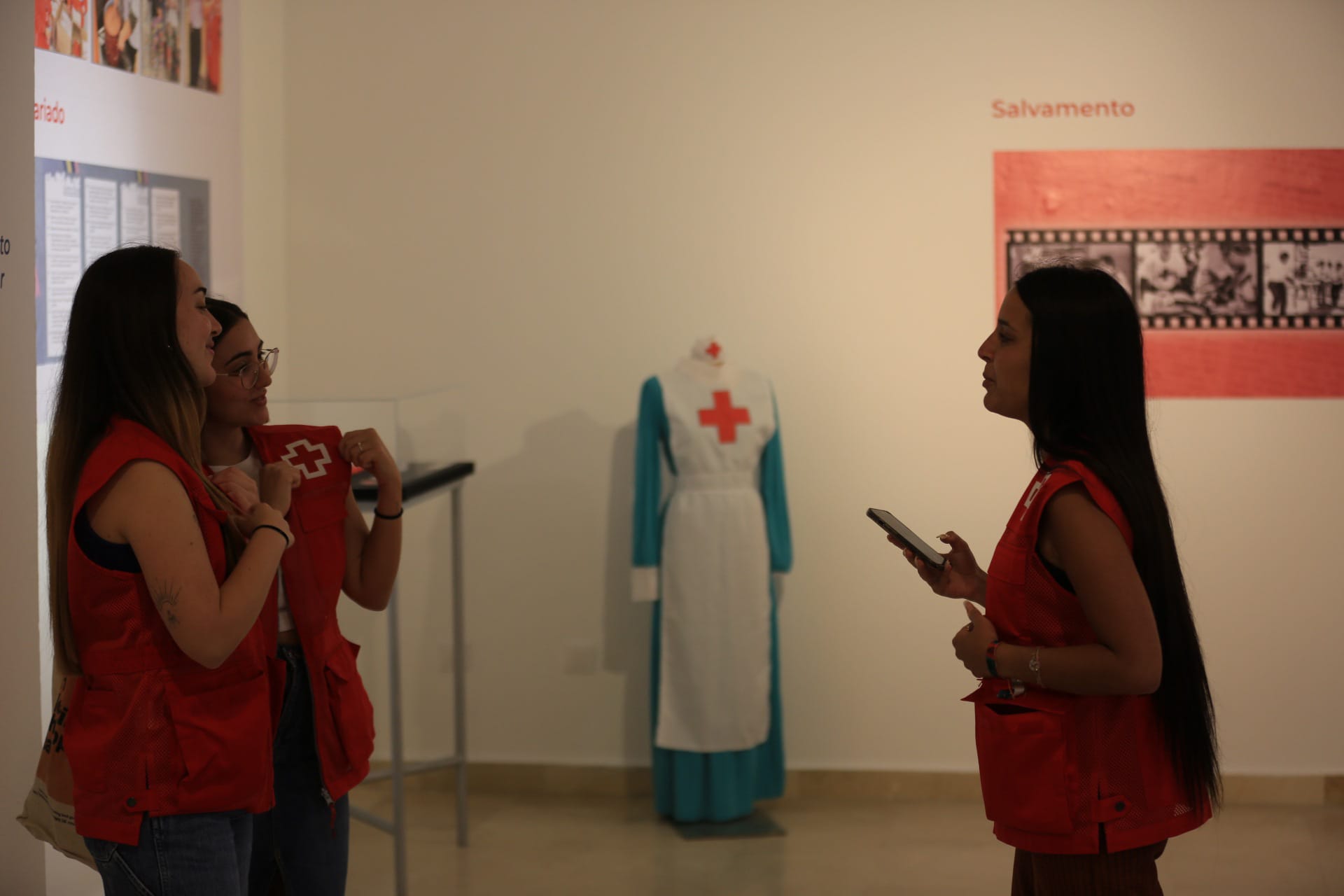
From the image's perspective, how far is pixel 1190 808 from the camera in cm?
163

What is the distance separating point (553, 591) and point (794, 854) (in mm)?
1156

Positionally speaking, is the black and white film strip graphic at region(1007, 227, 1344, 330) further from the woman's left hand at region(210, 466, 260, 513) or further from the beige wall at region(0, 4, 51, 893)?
the woman's left hand at region(210, 466, 260, 513)

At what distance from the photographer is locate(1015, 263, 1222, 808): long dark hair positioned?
63.5 inches

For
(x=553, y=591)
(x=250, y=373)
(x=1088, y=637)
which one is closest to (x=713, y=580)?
(x=553, y=591)

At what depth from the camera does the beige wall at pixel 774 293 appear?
402 cm

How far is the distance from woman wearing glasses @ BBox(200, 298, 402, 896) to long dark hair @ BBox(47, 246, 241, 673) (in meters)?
0.22

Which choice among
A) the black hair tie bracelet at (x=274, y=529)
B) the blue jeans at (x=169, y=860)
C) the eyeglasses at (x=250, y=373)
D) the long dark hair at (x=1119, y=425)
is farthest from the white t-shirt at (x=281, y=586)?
the long dark hair at (x=1119, y=425)

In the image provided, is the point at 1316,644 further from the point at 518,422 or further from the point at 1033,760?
the point at 1033,760

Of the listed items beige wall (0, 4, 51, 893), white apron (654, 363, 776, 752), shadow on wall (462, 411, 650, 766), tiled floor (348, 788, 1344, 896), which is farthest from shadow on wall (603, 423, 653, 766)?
beige wall (0, 4, 51, 893)

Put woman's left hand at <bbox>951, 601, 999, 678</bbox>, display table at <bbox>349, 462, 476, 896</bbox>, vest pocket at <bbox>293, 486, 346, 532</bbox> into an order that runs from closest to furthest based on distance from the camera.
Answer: woman's left hand at <bbox>951, 601, 999, 678</bbox>
vest pocket at <bbox>293, 486, 346, 532</bbox>
display table at <bbox>349, 462, 476, 896</bbox>

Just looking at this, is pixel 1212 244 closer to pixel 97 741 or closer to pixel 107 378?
pixel 107 378

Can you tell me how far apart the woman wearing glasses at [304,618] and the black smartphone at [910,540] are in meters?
0.76

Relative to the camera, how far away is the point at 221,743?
1.64 metres

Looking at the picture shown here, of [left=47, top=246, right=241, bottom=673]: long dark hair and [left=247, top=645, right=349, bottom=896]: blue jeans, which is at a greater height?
[left=47, top=246, right=241, bottom=673]: long dark hair
